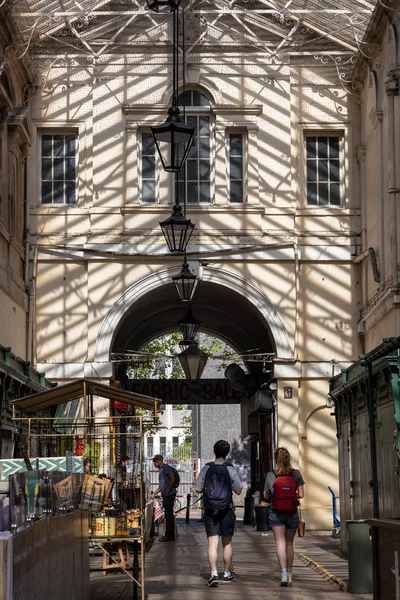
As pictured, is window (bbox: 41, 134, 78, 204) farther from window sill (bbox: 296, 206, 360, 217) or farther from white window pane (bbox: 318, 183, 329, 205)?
white window pane (bbox: 318, 183, 329, 205)

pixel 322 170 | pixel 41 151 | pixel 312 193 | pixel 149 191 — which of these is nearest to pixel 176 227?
pixel 149 191

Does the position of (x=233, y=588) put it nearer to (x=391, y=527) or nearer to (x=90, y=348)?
(x=391, y=527)

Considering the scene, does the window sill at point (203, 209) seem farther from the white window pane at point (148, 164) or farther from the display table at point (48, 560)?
the display table at point (48, 560)

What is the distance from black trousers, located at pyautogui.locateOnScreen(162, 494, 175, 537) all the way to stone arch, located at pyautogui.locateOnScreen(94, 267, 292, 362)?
3.88m

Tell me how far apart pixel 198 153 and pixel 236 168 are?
0.89m

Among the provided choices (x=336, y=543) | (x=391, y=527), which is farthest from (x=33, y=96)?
(x=391, y=527)

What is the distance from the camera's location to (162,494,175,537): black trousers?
2367 centimetres

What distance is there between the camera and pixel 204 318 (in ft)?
112

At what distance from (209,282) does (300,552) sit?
26.0 ft

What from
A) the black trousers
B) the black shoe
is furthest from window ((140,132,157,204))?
the black shoe

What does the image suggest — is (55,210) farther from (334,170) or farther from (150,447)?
(150,447)

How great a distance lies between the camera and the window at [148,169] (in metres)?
26.3

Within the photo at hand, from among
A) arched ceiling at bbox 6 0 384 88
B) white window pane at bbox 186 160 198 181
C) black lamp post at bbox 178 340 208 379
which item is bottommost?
black lamp post at bbox 178 340 208 379

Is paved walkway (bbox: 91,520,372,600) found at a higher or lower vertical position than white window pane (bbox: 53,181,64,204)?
lower
